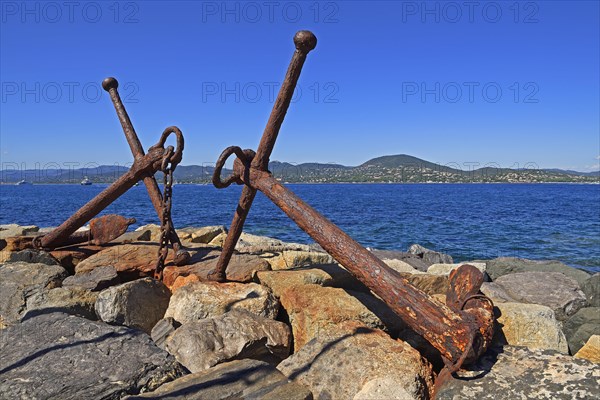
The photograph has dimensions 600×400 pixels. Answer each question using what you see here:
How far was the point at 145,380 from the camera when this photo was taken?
2648 mm

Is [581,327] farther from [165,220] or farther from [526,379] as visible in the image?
[165,220]

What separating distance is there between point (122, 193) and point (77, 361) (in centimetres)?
238

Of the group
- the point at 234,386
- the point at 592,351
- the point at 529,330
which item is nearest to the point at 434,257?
the point at 529,330

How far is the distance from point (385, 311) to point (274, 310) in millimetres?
887

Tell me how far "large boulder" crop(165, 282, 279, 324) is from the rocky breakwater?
1 cm

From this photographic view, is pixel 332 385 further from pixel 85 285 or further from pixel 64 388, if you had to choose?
pixel 85 285

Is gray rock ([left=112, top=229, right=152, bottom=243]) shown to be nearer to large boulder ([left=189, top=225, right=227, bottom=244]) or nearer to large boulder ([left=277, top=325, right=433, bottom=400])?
large boulder ([left=189, top=225, right=227, bottom=244])

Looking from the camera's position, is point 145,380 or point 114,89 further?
point 114,89

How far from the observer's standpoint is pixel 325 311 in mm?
3512

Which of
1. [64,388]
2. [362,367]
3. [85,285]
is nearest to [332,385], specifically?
[362,367]

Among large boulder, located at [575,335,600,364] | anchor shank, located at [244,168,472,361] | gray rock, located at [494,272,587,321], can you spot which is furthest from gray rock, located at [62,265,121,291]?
gray rock, located at [494,272,587,321]

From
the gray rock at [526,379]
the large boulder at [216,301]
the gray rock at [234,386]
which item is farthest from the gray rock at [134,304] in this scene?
the gray rock at [526,379]

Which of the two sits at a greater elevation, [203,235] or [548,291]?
[203,235]

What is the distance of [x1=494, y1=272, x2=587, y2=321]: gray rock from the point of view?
19.7ft
